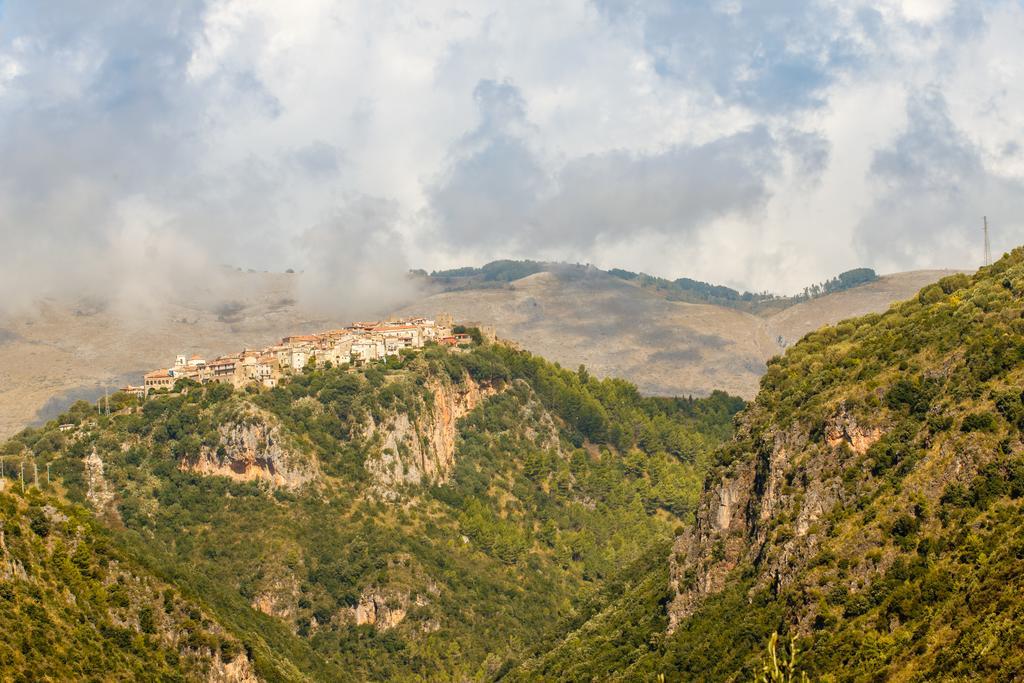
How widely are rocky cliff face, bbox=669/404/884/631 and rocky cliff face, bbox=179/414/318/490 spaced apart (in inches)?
3252

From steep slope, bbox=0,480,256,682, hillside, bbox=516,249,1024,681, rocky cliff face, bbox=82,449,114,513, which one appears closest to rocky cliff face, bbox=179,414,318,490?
rocky cliff face, bbox=82,449,114,513

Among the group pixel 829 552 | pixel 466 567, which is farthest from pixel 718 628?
pixel 466 567

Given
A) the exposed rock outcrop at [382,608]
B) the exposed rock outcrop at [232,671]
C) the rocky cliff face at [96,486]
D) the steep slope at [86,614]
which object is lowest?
the exposed rock outcrop at [382,608]

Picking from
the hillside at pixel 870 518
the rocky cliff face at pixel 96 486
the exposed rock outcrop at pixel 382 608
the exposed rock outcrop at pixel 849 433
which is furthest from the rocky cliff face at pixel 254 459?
the exposed rock outcrop at pixel 849 433

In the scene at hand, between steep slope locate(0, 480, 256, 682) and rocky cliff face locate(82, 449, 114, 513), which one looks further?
rocky cliff face locate(82, 449, 114, 513)

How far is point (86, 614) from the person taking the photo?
374ft

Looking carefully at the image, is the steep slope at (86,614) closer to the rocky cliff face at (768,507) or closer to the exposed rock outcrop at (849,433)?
the rocky cliff face at (768,507)

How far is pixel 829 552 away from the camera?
3723 inches

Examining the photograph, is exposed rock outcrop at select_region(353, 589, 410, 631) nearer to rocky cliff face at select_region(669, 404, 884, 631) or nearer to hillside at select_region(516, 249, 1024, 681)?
hillside at select_region(516, 249, 1024, 681)

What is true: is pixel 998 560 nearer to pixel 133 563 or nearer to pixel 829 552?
pixel 829 552

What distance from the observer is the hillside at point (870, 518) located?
80.9 m

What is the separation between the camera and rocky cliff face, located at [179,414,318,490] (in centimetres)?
19538

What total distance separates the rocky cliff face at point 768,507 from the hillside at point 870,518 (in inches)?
6.0

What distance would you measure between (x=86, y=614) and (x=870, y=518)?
2184 inches
